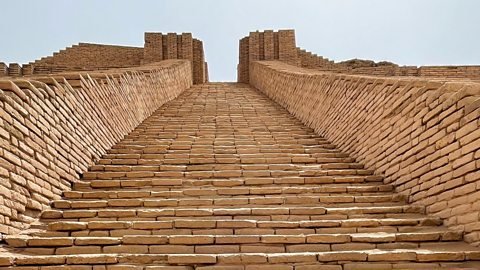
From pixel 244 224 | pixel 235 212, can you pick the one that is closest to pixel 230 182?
pixel 235 212

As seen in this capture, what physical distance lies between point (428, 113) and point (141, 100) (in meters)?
4.25

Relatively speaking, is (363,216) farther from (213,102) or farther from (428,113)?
(213,102)

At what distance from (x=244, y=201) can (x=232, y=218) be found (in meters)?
0.32

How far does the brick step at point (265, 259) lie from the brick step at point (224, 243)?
14 centimetres

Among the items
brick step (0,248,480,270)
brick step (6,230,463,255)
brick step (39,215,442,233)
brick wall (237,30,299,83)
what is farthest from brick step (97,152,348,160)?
brick wall (237,30,299,83)

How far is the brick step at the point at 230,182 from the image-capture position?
419cm

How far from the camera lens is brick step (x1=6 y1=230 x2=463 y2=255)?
122 inches

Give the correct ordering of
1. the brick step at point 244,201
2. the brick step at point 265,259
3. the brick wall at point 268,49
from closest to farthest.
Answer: the brick step at point 265,259
the brick step at point 244,201
the brick wall at point 268,49

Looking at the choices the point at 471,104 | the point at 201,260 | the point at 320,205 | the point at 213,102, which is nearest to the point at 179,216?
the point at 201,260

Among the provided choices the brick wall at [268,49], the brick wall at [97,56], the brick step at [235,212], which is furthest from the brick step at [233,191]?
the brick wall at [268,49]

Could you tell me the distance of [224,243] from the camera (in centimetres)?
317

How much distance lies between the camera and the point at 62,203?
3748mm

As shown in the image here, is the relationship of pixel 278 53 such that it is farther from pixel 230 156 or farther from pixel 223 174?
pixel 223 174

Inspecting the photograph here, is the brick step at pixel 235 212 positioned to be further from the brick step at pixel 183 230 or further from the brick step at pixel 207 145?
the brick step at pixel 207 145
